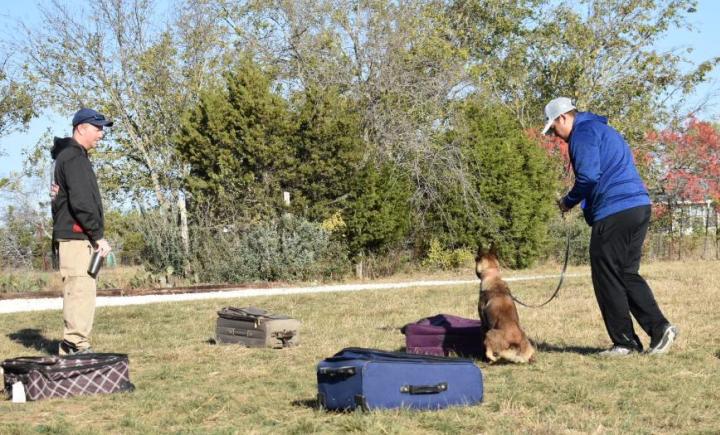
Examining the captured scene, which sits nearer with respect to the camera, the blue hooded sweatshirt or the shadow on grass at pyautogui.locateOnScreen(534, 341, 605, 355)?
the blue hooded sweatshirt

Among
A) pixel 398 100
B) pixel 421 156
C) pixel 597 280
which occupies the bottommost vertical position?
pixel 597 280

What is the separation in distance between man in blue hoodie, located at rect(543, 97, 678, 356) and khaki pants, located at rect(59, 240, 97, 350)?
406 cm

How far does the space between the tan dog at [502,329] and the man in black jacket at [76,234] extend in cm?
323

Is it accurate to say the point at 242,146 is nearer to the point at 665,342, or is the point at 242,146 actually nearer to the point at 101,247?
the point at 101,247

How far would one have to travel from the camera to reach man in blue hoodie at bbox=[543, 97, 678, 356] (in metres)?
7.21

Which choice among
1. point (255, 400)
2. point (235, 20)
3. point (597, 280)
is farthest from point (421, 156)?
point (255, 400)

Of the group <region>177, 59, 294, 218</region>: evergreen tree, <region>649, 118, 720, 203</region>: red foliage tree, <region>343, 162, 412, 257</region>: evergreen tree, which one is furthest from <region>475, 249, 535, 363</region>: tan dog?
<region>649, 118, 720, 203</region>: red foliage tree

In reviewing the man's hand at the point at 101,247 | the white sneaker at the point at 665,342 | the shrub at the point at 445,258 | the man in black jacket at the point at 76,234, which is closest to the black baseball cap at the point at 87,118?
the man in black jacket at the point at 76,234

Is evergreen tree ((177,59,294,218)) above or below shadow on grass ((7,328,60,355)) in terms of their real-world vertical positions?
above

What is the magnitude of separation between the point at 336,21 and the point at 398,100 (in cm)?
267

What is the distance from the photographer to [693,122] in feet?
118

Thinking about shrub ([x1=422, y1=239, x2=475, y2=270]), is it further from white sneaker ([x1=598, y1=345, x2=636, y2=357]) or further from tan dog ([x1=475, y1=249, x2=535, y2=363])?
tan dog ([x1=475, y1=249, x2=535, y2=363])

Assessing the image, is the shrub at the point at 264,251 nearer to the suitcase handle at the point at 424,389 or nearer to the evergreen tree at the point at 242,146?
the evergreen tree at the point at 242,146

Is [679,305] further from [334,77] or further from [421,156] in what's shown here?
[334,77]
